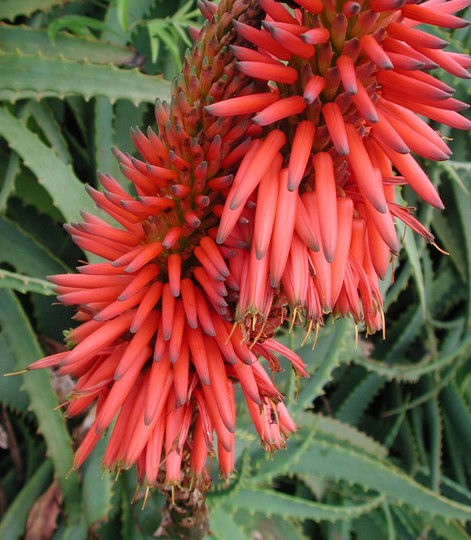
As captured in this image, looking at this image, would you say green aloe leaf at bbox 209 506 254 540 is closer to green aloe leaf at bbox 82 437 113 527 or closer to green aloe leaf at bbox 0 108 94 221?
green aloe leaf at bbox 82 437 113 527

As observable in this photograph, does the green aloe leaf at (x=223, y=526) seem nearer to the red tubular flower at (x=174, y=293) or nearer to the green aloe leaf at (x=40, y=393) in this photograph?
the green aloe leaf at (x=40, y=393)

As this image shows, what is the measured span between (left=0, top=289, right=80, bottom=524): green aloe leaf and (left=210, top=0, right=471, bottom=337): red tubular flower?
528mm

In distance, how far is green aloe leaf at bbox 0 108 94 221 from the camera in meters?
0.89

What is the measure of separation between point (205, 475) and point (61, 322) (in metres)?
0.57

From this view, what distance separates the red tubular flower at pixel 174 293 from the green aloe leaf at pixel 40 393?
0.34 m

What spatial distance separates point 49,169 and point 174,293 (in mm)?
482

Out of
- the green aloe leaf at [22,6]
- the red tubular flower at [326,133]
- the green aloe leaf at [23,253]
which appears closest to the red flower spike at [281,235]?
the red tubular flower at [326,133]

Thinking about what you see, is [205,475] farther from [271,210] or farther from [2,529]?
[2,529]

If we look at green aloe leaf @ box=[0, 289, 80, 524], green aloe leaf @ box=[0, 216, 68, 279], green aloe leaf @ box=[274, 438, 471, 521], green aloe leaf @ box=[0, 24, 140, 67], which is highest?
green aloe leaf @ box=[0, 24, 140, 67]

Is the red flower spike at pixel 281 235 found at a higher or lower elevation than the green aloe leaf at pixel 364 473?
higher

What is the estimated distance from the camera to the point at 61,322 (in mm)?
1118

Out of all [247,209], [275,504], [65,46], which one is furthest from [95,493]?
[65,46]

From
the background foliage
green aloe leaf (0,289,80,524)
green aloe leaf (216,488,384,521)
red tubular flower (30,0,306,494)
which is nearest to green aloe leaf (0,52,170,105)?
the background foliage

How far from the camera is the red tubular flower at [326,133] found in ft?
1.50
